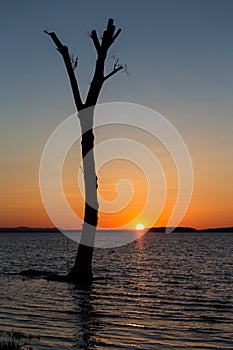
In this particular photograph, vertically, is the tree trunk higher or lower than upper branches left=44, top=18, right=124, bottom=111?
lower

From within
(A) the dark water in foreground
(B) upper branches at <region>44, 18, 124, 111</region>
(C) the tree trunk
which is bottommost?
(A) the dark water in foreground

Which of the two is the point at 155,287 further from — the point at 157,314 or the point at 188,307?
the point at 157,314

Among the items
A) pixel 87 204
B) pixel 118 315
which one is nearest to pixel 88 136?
pixel 87 204

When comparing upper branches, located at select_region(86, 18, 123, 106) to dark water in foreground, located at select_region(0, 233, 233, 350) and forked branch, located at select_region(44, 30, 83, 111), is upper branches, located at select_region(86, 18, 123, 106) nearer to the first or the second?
forked branch, located at select_region(44, 30, 83, 111)

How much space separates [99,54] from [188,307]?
1534 cm

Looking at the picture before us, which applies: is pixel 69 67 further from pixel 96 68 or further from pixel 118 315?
pixel 118 315

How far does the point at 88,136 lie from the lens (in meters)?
29.9

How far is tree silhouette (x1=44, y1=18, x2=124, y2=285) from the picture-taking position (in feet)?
97.3

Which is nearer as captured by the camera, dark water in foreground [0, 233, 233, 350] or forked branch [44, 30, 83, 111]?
dark water in foreground [0, 233, 233, 350]

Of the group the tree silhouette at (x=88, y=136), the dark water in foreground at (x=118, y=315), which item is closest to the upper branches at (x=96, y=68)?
the tree silhouette at (x=88, y=136)

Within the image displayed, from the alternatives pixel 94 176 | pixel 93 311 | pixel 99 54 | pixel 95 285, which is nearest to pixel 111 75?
pixel 99 54

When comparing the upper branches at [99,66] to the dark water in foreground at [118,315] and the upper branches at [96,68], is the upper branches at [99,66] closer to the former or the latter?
the upper branches at [96,68]

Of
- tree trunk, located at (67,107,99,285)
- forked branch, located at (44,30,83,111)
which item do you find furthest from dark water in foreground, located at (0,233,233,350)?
forked branch, located at (44,30,83,111)

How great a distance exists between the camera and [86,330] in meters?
17.4
